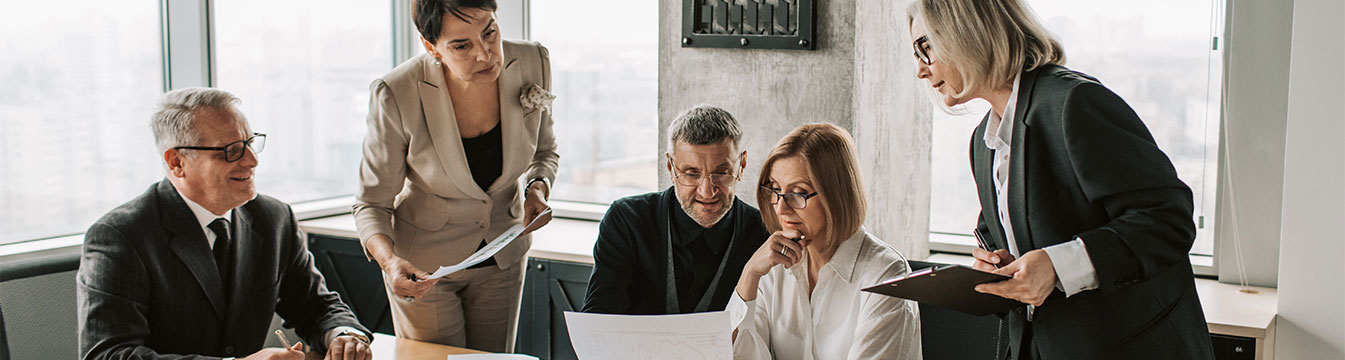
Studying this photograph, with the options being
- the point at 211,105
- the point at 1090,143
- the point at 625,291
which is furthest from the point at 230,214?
the point at 1090,143

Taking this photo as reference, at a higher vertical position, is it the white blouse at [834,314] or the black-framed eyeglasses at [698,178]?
the black-framed eyeglasses at [698,178]

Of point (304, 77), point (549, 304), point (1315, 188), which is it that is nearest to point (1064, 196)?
point (1315, 188)

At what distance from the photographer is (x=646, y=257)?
250 centimetres

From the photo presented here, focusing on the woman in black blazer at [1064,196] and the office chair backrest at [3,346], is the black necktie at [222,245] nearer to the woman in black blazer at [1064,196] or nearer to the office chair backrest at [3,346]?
the office chair backrest at [3,346]

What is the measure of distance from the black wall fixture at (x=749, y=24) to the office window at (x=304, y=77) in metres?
1.86

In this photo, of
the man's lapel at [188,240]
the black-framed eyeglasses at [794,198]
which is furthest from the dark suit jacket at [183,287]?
the black-framed eyeglasses at [794,198]

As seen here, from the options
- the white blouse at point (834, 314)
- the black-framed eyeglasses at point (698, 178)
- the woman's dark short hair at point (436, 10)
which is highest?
the woman's dark short hair at point (436, 10)

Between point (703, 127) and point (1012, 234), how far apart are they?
2.65 ft

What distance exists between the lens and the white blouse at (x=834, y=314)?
2.14 metres

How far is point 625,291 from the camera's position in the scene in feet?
8.16

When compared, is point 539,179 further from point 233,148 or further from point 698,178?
point 233,148

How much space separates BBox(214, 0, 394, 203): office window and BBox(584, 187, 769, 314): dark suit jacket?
2.24 metres

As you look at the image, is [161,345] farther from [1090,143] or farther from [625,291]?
[1090,143]

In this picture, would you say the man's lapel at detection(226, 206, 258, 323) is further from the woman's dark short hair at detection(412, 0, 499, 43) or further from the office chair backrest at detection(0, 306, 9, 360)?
the office chair backrest at detection(0, 306, 9, 360)
